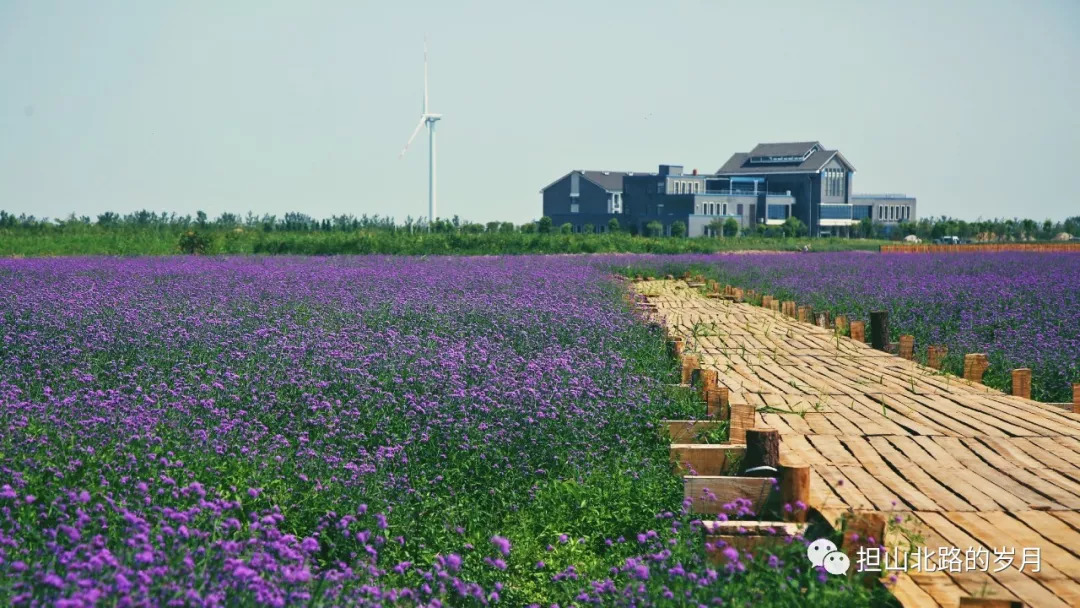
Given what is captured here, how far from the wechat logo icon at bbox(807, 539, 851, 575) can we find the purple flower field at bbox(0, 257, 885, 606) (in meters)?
0.08

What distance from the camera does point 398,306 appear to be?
1336 centimetres

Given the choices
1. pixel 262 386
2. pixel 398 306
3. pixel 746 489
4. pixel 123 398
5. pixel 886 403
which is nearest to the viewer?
pixel 746 489

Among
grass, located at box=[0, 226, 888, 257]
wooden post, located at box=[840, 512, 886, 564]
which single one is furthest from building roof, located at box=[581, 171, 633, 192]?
wooden post, located at box=[840, 512, 886, 564]

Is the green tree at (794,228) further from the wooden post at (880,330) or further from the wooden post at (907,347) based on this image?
the wooden post at (907,347)

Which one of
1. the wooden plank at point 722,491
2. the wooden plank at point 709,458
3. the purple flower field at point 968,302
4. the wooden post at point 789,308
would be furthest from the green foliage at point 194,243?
the wooden plank at point 722,491

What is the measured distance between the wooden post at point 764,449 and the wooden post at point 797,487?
537 millimetres

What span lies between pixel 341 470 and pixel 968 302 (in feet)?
43.5

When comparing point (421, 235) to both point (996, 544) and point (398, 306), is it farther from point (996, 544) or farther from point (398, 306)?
point (996, 544)

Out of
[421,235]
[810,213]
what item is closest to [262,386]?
[421,235]

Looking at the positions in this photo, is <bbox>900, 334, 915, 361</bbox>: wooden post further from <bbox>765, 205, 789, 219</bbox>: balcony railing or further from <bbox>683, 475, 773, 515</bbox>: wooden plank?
<bbox>765, 205, 789, 219</bbox>: balcony railing

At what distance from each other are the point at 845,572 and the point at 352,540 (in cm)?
223

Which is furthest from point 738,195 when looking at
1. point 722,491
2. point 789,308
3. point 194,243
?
A: point 722,491

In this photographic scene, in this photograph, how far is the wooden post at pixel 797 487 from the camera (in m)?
5.66

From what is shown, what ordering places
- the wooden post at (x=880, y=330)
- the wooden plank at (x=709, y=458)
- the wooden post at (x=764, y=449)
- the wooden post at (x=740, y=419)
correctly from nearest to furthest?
the wooden post at (x=764, y=449) → the wooden plank at (x=709, y=458) → the wooden post at (x=740, y=419) → the wooden post at (x=880, y=330)
